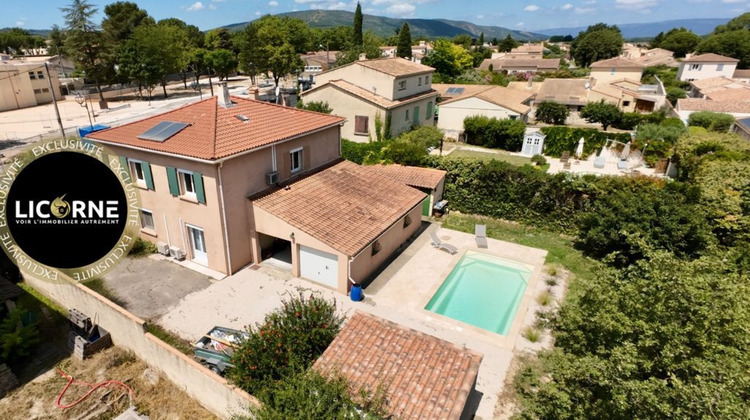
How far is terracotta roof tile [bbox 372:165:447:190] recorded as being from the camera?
77.4 ft

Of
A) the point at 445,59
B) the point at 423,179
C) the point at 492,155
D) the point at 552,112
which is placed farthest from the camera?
the point at 445,59

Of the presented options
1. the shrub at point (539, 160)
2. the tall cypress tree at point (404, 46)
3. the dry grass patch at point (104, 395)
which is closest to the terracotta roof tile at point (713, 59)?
the tall cypress tree at point (404, 46)

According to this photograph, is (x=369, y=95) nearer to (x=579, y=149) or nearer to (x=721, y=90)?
(x=579, y=149)

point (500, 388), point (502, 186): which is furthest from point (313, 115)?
point (500, 388)

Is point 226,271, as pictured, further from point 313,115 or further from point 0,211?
point 313,115

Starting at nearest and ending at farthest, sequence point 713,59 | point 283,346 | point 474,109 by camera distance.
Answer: point 283,346 < point 474,109 < point 713,59

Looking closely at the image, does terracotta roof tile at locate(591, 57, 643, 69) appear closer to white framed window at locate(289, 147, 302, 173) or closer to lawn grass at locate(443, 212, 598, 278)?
lawn grass at locate(443, 212, 598, 278)

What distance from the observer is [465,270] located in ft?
63.6

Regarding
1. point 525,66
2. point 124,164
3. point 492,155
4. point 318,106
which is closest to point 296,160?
point 124,164

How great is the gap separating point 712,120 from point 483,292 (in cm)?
3984

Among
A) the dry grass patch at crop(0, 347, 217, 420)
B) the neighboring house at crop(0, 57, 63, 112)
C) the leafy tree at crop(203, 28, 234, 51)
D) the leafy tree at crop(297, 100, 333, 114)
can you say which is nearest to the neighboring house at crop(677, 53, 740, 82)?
the leafy tree at crop(297, 100, 333, 114)

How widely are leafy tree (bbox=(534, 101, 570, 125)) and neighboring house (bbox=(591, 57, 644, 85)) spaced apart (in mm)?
32368

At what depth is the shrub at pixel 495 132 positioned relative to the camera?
3859 cm

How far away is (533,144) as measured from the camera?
1494 inches
